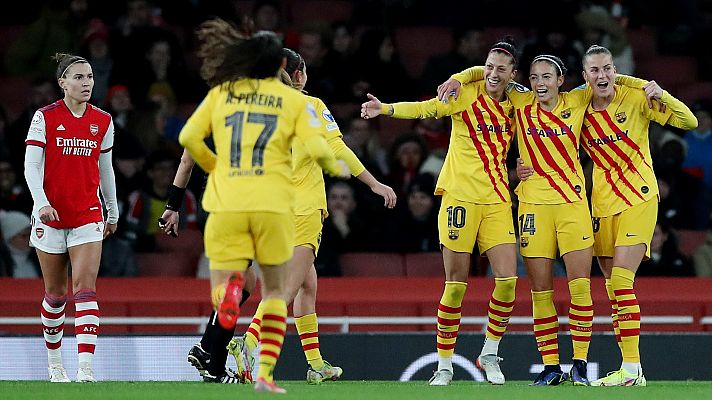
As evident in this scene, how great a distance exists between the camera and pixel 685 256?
1462cm

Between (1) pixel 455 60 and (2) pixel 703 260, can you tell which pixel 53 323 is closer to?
(2) pixel 703 260

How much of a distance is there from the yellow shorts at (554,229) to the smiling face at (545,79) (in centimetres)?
77

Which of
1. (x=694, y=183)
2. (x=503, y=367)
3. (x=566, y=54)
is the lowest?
(x=503, y=367)

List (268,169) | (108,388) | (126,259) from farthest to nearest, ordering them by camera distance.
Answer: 1. (126,259)
2. (108,388)
3. (268,169)

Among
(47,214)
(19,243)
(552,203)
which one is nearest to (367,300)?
(19,243)

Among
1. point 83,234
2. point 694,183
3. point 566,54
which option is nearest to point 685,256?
point 694,183

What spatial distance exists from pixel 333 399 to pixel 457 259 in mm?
2211

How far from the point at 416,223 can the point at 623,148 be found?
4.80 metres

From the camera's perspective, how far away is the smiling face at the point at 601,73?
1007 centimetres

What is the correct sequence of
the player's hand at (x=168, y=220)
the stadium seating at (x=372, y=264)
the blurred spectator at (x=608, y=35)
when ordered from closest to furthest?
the player's hand at (x=168, y=220) < the stadium seating at (x=372, y=264) < the blurred spectator at (x=608, y=35)

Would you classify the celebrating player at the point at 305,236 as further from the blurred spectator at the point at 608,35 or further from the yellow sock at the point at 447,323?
the blurred spectator at the point at 608,35

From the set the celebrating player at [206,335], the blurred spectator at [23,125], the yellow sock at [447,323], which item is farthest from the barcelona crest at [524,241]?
the blurred spectator at [23,125]

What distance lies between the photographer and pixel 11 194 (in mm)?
14727

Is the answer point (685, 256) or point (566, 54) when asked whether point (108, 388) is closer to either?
A: point (685, 256)
